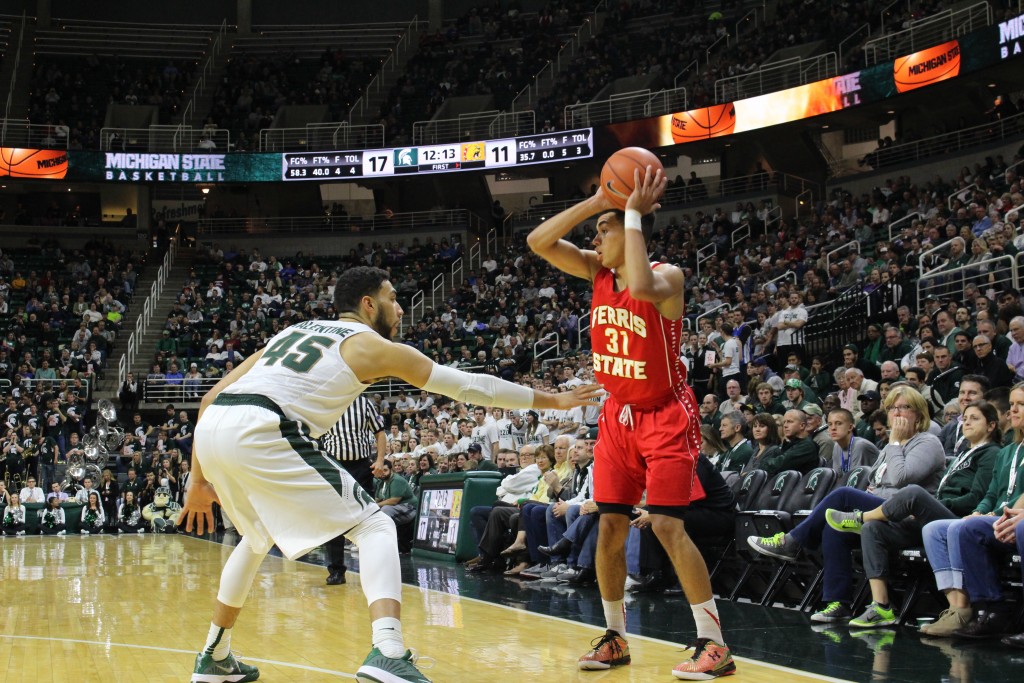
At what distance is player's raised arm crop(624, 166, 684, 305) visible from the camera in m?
4.98

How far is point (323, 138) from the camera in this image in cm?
3581

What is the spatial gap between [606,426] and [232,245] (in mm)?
32030

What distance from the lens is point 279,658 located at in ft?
18.1

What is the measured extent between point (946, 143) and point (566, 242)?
23.7 m

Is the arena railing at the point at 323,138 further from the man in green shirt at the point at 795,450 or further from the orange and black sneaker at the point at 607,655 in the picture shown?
the orange and black sneaker at the point at 607,655

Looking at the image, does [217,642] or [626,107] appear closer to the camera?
[217,642]

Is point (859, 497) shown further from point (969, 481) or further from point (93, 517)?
point (93, 517)

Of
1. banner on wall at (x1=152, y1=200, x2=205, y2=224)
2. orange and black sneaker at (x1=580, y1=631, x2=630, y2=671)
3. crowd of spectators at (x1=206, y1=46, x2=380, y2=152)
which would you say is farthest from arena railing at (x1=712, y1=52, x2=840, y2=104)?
orange and black sneaker at (x1=580, y1=631, x2=630, y2=671)

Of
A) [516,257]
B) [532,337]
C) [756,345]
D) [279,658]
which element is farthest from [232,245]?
[279,658]

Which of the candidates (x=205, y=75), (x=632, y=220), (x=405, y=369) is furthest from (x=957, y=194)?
(x=205, y=75)

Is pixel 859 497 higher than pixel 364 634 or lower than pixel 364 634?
higher

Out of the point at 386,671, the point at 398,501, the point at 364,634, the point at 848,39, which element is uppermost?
the point at 848,39

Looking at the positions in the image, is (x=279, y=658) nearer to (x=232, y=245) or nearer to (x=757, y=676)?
(x=757, y=676)

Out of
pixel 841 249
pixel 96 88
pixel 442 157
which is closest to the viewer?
pixel 841 249
